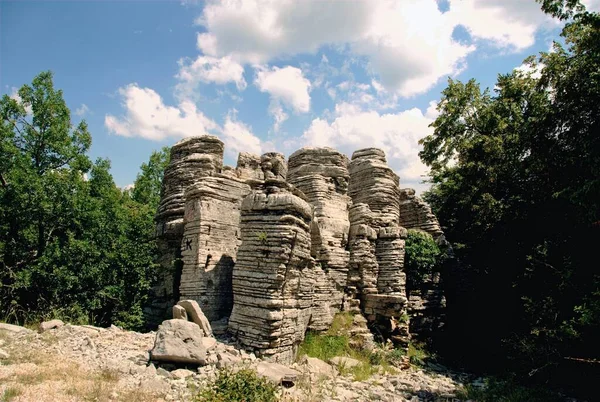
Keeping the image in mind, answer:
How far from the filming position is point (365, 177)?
53.1 ft

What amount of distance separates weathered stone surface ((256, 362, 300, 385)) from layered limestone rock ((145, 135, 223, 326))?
4.76 meters

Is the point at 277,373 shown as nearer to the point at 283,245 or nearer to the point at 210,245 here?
the point at 283,245

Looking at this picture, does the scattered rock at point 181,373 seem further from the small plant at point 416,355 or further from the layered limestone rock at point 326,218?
the small plant at point 416,355

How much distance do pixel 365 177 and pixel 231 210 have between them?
273 inches

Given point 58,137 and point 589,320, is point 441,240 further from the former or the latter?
point 58,137

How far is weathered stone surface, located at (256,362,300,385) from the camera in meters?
7.60

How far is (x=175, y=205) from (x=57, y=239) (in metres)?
3.54

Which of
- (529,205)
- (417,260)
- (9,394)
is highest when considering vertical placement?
(529,205)

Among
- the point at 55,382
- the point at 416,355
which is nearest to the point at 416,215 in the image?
the point at 416,355

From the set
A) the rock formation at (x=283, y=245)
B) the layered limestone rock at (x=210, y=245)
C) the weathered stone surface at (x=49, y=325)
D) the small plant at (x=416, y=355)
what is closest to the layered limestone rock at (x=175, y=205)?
the rock formation at (x=283, y=245)

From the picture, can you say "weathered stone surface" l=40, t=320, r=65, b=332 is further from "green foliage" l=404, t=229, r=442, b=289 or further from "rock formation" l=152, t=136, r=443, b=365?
"green foliage" l=404, t=229, r=442, b=289

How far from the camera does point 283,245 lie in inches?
360

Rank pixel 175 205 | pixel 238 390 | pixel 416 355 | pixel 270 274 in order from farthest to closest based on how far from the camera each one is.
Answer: pixel 416 355
pixel 175 205
pixel 270 274
pixel 238 390

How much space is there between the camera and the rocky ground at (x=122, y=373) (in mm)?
5887
